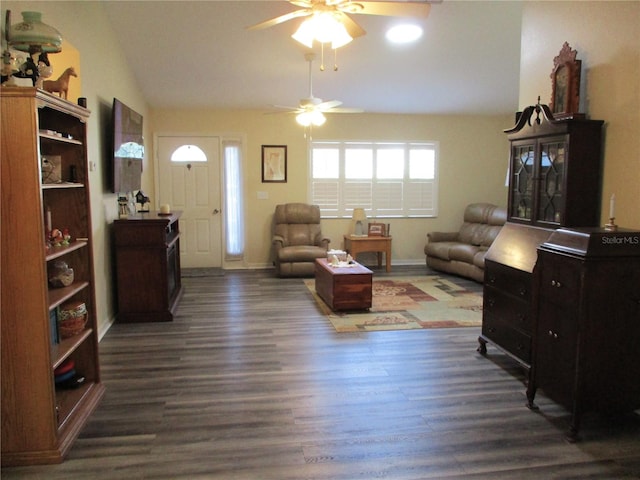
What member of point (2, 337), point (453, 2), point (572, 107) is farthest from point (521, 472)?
point (453, 2)

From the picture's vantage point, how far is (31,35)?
2701 millimetres

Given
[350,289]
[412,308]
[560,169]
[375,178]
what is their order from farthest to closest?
[375,178] → [412,308] → [350,289] → [560,169]

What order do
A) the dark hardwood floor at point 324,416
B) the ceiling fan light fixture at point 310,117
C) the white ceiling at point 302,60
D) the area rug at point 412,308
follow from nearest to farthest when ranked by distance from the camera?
the dark hardwood floor at point 324,416 → the area rug at point 412,308 → the white ceiling at point 302,60 → the ceiling fan light fixture at point 310,117

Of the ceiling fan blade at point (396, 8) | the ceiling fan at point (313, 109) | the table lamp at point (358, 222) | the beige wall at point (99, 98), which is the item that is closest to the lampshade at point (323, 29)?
the ceiling fan blade at point (396, 8)

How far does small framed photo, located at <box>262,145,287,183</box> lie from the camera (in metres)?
7.71

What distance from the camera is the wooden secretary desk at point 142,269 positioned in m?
4.89

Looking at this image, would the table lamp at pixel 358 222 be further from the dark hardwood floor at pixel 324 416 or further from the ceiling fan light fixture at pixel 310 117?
the dark hardwood floor at pixel 324 416

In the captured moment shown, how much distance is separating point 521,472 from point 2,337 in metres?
2.62

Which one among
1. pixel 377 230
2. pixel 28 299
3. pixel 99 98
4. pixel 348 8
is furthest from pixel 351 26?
pixel 377 230

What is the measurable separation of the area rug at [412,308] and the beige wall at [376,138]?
1.49 m

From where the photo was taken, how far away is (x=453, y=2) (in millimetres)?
4871

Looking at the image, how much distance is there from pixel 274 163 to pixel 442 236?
9.66ft

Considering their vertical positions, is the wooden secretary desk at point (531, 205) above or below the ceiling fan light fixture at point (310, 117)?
below

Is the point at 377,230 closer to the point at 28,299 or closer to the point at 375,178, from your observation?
the point at 375,178
